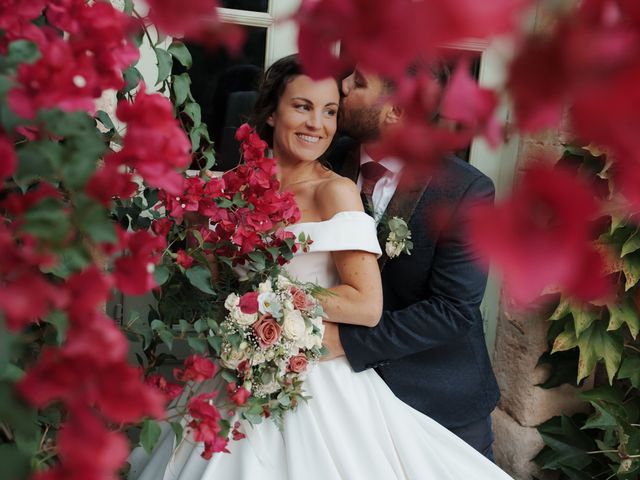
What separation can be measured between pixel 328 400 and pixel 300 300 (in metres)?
0.30

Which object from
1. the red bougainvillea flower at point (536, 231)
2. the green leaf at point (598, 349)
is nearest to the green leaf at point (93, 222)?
the red bougainvillea flower at point (536, 231)

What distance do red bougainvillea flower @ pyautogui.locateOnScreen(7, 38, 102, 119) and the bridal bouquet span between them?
885 millimetres

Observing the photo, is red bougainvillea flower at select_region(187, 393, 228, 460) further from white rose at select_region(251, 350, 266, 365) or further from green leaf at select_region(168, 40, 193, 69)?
green leaf at select_region(168, 40, 193, 69)

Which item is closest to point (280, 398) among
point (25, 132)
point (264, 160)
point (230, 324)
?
point (230, 324)

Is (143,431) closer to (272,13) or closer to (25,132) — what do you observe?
(25,132)

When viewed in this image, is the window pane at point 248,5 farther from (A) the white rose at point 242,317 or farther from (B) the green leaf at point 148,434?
(B) the green leaf at point 148,434

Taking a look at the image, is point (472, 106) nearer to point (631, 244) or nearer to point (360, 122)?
point (360, 122)

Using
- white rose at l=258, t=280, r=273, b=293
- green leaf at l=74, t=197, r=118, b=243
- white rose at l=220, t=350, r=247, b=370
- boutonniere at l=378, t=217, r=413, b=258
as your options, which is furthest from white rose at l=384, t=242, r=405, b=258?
green leaf at l=74, t=197, r=118, b=243

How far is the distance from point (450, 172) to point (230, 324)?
0.78 meters

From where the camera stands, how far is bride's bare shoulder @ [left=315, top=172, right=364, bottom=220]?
173cm

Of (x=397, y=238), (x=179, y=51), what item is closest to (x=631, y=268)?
(x=397, y=238)

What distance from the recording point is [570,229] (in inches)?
11.6

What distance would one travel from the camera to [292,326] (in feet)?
4.68

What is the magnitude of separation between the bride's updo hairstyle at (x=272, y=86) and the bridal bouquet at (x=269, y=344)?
60 cm
